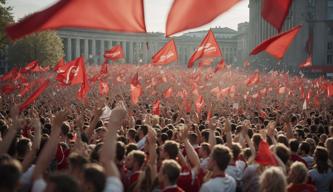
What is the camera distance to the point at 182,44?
133875 mm

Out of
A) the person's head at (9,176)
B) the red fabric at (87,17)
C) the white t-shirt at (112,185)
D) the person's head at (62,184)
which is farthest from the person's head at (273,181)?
the red fabric at (87,17)

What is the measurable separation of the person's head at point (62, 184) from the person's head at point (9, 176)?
11.3 inches

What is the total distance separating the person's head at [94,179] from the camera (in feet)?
13.6

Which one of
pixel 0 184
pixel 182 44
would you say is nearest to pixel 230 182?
pixel 0 184

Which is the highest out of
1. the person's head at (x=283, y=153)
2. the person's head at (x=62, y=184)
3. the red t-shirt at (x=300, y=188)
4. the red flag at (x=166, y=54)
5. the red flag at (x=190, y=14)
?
the red flag at (x=190, y=14)

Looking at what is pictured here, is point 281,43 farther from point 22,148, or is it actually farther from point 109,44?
point 109,44

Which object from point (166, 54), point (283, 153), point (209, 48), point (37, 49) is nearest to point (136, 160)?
point (283, 153)

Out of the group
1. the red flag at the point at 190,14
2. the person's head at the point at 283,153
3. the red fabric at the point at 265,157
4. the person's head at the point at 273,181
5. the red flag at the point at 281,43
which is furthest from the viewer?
the red flag at the point at 281,43

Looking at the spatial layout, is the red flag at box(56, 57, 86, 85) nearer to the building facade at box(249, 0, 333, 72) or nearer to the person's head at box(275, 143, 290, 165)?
the person's head at box(275, 143, 290, 165)

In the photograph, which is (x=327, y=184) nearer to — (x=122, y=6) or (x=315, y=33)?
(x=122, y=6)

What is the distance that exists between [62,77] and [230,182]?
10.4 meters

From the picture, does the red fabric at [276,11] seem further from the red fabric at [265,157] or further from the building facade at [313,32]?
the building facade at [313,32]

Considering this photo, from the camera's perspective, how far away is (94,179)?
13.6ft

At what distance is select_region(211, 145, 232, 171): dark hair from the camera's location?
5.22 m
